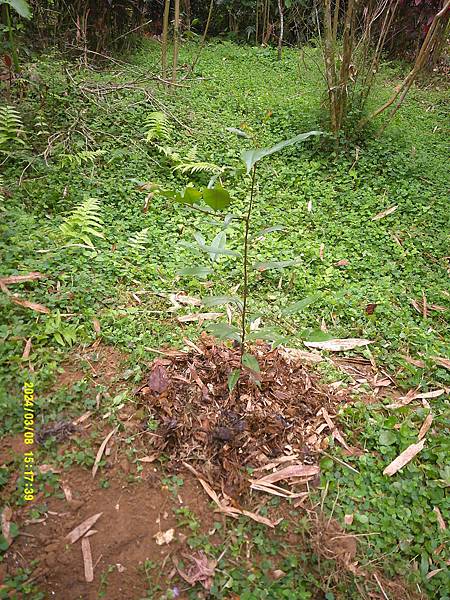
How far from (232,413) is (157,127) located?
3300 mm

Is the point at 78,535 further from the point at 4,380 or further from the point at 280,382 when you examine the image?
the point at 280,382

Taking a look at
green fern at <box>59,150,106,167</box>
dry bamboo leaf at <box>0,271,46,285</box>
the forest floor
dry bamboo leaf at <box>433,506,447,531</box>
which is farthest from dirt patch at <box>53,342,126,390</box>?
green fern at <box>59,150,106,167</box>

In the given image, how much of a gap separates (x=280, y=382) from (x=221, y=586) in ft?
3.21

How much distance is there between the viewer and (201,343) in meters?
2.64

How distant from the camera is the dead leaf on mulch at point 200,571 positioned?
1760 millimetres

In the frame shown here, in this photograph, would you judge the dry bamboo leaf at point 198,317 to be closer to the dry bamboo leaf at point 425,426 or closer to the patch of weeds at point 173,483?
the patch of weeds at point 173,483

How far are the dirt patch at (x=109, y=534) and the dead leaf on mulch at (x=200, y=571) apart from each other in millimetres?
49

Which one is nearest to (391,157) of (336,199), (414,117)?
(336,199)

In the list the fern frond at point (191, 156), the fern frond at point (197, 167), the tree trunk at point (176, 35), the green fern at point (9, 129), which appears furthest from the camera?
the tree trunk at point (176, 35)

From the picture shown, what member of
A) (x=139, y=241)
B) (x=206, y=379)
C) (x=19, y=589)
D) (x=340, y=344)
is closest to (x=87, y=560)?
(x=19, y=589)

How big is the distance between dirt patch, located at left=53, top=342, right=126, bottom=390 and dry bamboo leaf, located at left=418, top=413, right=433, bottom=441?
1590mm

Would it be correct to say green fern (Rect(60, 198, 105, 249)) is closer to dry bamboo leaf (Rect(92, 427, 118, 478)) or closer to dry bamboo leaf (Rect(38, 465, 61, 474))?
dry bamboo leaf (Rect(92, 427, 118, 478))

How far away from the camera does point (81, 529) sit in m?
1.81

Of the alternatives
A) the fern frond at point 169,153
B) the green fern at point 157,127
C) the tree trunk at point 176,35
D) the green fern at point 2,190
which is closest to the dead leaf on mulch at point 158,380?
the green fern at point 2,190
